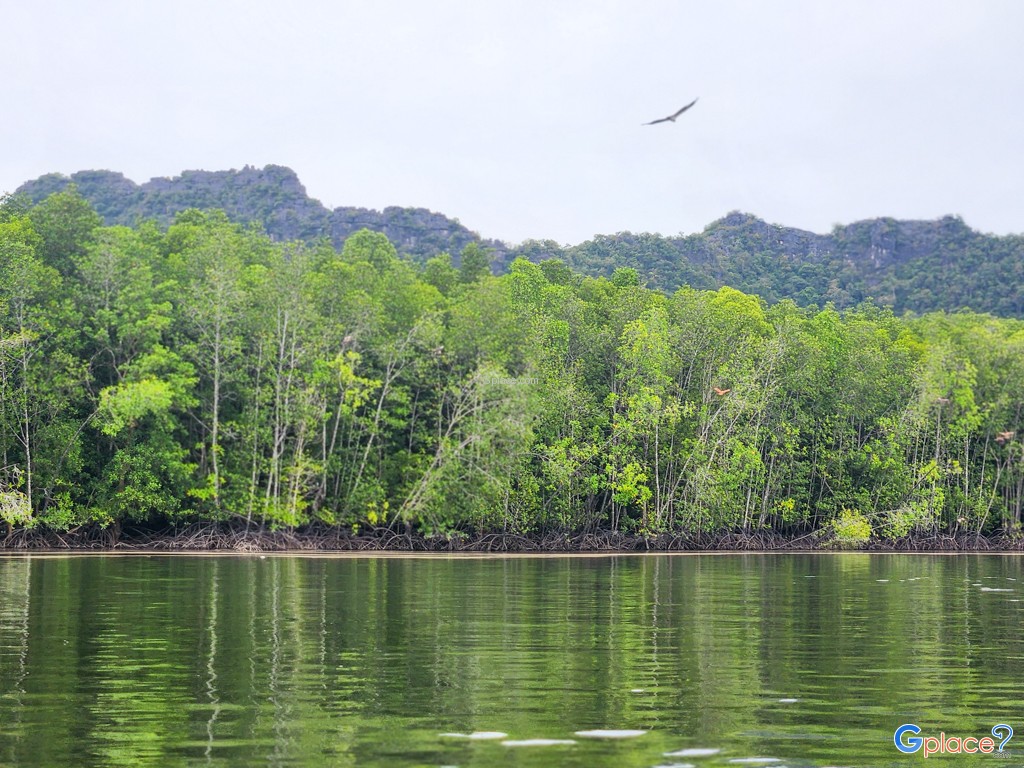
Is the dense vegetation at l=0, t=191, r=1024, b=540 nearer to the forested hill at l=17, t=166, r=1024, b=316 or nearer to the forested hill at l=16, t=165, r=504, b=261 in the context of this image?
the forested hill at l=17, t=166, r=1024, b=316

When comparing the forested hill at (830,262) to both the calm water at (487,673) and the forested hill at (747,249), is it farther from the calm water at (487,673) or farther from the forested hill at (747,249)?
the calm water at (487,673)

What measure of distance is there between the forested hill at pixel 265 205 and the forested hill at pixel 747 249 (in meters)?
0.13

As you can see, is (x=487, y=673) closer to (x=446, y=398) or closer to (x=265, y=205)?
(x=446, y=398)

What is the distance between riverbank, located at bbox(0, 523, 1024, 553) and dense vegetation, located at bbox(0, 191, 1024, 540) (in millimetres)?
716

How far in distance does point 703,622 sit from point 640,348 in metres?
35.9

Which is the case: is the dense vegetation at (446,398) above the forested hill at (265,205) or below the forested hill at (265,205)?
below

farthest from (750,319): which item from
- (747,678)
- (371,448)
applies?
(747,678)

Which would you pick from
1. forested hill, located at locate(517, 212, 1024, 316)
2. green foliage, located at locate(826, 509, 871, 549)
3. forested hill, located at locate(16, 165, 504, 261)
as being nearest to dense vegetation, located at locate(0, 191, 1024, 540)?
green foliage, located at locate(826, 509, 871, 549)

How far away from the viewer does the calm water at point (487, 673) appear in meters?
10.4

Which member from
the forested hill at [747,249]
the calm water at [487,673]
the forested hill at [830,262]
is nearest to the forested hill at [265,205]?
the forested hill at [747,249]

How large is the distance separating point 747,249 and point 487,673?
8575 cm

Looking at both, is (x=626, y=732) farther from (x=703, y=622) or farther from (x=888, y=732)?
(x=703, y=622)

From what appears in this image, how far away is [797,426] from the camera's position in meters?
61.6

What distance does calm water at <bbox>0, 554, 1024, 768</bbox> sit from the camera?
34.2ft
